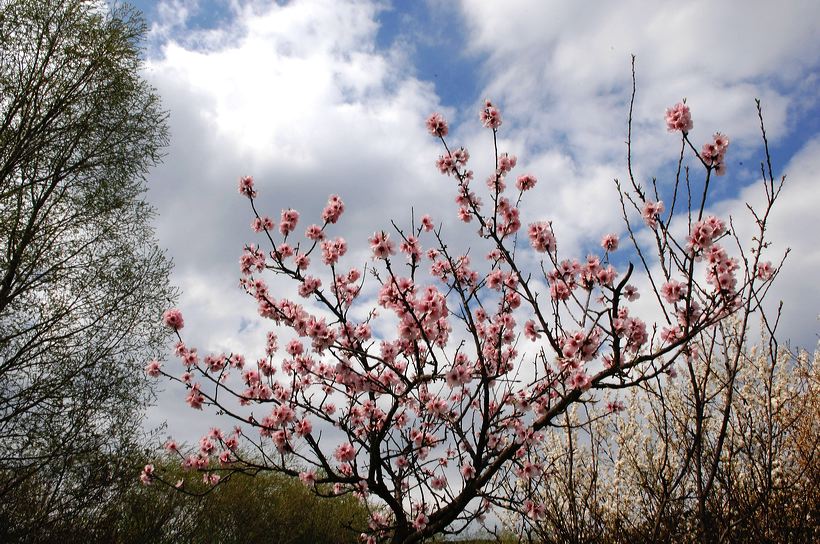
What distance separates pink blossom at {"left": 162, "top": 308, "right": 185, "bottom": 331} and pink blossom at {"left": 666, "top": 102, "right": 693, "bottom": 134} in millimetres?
4538

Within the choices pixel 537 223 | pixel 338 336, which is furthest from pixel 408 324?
pixel 537 223

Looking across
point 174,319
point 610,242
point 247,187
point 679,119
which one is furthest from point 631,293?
point 174,319

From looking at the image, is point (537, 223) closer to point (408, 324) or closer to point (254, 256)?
point (408, 324)

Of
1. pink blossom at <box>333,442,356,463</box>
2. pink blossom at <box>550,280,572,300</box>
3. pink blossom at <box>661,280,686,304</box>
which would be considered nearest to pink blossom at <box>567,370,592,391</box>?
pink blossom at <box>550,280,572,300</box>

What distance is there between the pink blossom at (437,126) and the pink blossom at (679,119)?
1783 mm

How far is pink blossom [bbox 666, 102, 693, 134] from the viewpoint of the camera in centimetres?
327

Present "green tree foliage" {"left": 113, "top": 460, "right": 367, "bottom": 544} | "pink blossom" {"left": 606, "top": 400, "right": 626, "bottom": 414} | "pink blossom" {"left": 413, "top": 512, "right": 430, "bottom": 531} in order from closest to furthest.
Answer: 1. "pink blossom" {"left": 413, "top": 512, "right": 430, "bottom": 531}
2. "pink blossom" {"left": 606, "top": 400, "right": 626, "bottom": 414}
3. "green tree foliage" {"left": 113, "top": 460, "right": 367, "bottom": 544}

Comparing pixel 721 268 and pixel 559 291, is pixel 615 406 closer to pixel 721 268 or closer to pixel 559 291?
pixel 559 291

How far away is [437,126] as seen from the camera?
4551 millimetres

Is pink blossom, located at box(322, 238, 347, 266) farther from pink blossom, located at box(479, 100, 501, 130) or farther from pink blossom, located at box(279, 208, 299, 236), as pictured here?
pink blossom, located at box(479, 100, 501, 130)

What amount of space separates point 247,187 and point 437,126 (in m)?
1.89

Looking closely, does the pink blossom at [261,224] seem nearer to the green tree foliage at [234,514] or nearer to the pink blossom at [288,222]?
the pink blossom at [288,222]

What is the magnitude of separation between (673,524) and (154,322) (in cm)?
797

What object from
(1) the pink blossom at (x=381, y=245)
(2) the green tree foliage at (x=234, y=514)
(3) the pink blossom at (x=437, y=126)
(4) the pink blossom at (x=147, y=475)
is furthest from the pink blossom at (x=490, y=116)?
(2) the green tree foliage at (x=234, y=514)
